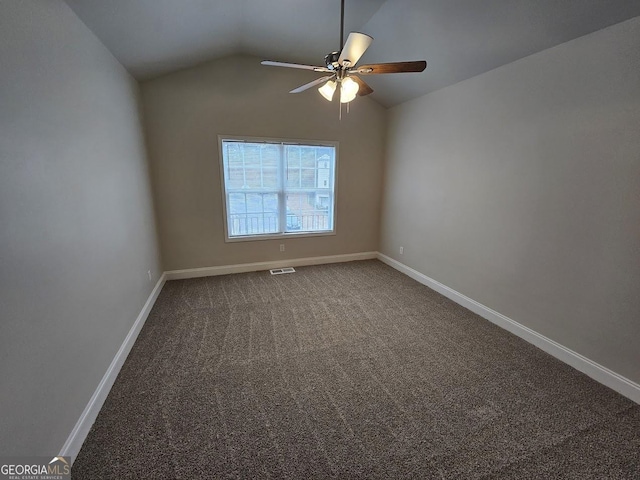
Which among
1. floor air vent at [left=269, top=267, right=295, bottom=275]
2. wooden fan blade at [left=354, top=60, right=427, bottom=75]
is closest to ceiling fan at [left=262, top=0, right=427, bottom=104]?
wooden fan blade at [left=354, top=60, right=427, bottom=75]

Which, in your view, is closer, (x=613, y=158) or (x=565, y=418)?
(x=565, y=418)

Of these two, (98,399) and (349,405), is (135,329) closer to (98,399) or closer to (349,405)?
(98,399)

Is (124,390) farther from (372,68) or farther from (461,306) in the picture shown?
(461,306)

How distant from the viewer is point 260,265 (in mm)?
4184

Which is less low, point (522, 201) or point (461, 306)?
point (522, 201)

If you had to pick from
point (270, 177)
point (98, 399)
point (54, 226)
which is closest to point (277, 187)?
point (270, 177)

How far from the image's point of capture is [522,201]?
2.47 m

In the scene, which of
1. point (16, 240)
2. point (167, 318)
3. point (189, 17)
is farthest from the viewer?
point (167, 318)

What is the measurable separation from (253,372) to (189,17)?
298cm

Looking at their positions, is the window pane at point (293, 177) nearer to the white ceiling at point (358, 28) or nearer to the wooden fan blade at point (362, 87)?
the white ceiling at point (358, 28)

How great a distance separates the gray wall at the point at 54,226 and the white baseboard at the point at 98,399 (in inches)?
2.2

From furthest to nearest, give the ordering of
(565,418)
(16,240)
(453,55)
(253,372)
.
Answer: (453,55), (253,372), (565,418), (16,240)

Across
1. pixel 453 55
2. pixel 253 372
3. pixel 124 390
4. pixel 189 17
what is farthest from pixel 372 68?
pixel 124 390
